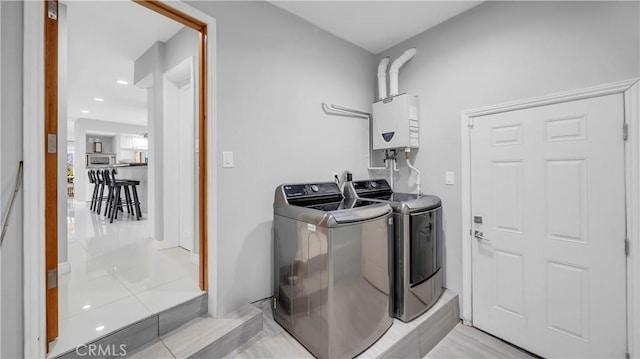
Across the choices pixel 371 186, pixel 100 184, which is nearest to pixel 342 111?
pixel 371 186

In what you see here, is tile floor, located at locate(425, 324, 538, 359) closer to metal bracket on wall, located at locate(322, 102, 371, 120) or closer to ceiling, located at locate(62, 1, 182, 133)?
metal bracket on wall, located at locate(322, 102, 371, 120)

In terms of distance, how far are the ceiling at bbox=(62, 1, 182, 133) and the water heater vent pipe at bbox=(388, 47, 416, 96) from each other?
2319 mm

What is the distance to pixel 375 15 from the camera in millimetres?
2330

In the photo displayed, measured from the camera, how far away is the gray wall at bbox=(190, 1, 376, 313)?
1900 mm

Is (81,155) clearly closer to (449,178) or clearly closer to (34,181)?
(34,181)

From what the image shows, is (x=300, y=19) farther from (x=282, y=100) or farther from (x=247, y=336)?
(x=247, y=336)

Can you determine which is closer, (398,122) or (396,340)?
(396,340)

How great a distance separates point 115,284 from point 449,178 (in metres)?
3.01

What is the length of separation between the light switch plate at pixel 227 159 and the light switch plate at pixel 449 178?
193 centimetres

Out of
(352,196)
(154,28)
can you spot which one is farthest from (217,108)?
(154,28)

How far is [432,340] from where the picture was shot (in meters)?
2.03

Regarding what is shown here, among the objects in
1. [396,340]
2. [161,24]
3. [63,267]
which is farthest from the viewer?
[161,24]

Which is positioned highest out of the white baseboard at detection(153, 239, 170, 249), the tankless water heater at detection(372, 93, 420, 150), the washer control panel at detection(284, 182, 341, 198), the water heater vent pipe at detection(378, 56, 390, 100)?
the water heater vent pipe at detection(378, 56, 390, 100)

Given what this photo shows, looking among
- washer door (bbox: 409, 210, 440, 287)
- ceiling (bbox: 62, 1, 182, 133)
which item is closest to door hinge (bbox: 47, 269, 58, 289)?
washer door (bbox: 409, 210, 440, 287)
